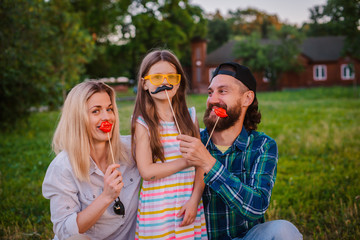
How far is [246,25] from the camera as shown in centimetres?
6319

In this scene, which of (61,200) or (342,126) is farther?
(342,126)

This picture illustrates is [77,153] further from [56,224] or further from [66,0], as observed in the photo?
[66,0]

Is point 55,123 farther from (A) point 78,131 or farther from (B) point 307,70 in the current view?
(B) point 307,70

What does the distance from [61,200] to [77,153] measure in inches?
14.3

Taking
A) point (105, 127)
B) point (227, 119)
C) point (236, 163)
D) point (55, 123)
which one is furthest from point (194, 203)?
point (55, 123)

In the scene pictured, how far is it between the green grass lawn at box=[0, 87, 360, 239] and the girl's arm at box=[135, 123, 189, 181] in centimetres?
72

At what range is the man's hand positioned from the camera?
2.25m

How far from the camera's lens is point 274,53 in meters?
35.3

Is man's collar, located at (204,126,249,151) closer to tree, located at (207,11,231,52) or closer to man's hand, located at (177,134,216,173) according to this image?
man's hand, located at (177,134,216,173)

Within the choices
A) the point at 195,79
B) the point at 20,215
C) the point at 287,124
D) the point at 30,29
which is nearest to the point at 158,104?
the point at 20,215

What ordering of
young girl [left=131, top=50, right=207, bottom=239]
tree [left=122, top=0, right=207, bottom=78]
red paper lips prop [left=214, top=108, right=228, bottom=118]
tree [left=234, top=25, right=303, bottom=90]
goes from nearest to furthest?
young girl [left=131, top=50, right=207, bottom=239], red paper lips prop [left=214, top=108, right=228, bottom=118], tree [left=122, top=0, right=207, bottom=78], tree [left=234, top=25, right=303, bottom=90]

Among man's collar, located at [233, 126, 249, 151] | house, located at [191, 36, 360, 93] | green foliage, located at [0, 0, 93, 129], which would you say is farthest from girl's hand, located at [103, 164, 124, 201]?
house, located at [191, 36, 360, 93]

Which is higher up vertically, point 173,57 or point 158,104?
point 173,57

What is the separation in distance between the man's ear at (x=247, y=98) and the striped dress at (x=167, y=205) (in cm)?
74
